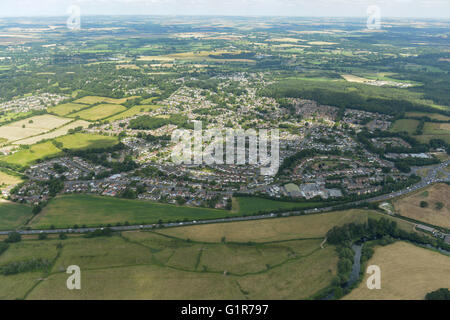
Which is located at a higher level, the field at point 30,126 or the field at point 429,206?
the field at point 30,126

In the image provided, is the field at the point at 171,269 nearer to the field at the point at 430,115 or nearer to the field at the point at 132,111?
the field at the point at 132,111

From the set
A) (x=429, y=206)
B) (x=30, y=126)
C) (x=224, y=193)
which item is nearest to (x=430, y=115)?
(x=429, y=206)

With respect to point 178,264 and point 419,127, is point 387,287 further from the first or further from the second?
point 419,127

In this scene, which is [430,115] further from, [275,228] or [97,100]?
[97,100]

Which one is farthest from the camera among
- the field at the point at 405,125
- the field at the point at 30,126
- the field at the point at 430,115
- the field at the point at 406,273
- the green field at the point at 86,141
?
the field at the point at 430,115

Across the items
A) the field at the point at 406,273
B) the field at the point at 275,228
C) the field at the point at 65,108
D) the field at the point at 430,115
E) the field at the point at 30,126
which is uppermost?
the field at the point at 65,108

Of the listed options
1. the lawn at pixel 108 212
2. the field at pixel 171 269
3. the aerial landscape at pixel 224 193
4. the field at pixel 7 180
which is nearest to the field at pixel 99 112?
the aerial landscape at pixel 224 193
